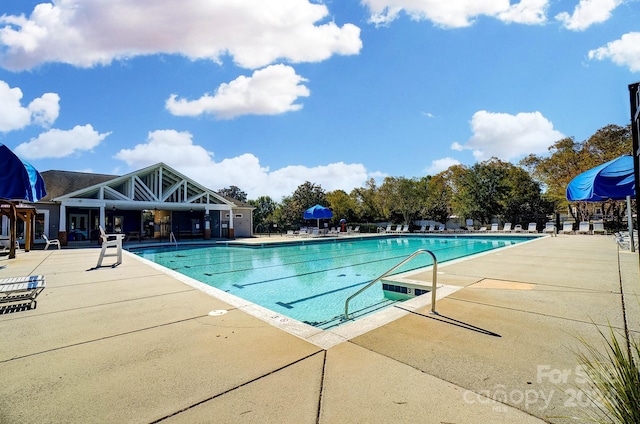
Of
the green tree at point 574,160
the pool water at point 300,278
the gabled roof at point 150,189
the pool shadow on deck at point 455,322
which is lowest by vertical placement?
the pool water at point 300,278

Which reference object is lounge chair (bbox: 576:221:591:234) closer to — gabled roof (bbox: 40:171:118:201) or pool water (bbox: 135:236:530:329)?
pool water (bbox: 135:236:530:329)

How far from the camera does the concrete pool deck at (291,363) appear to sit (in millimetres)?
2055

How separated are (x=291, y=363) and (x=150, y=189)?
2208 cm

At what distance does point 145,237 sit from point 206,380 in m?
25.7

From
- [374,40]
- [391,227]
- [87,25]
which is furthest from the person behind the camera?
[391,227]

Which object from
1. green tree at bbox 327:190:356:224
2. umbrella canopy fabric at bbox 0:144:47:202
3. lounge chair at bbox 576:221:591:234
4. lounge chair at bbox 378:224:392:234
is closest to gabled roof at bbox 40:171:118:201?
umbrella canopy fabric at bbox 0:144:47:202

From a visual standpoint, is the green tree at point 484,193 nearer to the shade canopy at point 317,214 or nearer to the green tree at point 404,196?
the green tree at point 404,196

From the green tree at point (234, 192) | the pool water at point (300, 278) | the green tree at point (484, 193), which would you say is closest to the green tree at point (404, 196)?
the green tree at point (484, 193)

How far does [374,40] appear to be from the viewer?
45.1 ft

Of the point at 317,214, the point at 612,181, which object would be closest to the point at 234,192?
the point at 317,214

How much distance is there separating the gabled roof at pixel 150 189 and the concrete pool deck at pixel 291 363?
17003mm

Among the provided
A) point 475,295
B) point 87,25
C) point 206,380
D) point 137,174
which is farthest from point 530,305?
point 137,174

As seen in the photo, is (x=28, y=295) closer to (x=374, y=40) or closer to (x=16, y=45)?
(x=16, y=45)

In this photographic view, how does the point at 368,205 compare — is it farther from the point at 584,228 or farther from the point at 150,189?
the point at 150,189
